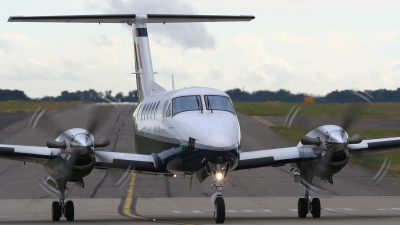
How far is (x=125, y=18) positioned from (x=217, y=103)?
9696mm

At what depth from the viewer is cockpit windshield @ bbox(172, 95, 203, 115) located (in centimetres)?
1658

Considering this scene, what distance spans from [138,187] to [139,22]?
22.4 feet

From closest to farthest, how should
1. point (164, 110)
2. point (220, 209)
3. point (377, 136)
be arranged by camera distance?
1. point (220, 209)
2. point (164, 110)
3. point (377, 136)

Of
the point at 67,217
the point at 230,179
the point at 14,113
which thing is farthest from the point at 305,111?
the point at 14,113

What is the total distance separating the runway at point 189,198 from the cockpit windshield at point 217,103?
8.84ft

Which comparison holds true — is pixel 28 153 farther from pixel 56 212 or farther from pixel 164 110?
pixel 164 110

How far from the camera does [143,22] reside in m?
25.6

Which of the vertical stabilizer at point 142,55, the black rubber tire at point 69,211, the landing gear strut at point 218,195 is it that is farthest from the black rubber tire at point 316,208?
the vertical stabilizer at point 142,55

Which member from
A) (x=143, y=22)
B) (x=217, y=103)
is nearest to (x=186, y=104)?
(x=217, y=103)

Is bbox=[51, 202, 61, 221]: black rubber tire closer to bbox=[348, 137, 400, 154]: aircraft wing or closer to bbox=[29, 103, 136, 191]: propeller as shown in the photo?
bbox=[29, 103, 136, 191]: propeller

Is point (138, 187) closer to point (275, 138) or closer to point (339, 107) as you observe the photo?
point (339, 107)

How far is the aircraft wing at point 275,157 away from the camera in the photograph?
1759cm

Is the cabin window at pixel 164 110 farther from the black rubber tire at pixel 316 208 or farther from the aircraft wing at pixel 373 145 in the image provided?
the aircraft wing at pixel 373 145

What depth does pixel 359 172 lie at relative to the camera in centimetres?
3325
